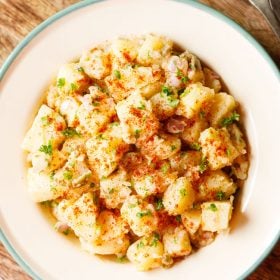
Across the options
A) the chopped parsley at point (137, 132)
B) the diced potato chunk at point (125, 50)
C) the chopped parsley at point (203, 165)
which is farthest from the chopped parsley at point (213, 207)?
the diced potato chunk at point (125, 50)

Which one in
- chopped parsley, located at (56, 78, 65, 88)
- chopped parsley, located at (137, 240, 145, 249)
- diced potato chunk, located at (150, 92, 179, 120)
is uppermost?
diced potato chunk, located at (150, 92, 179, 120)

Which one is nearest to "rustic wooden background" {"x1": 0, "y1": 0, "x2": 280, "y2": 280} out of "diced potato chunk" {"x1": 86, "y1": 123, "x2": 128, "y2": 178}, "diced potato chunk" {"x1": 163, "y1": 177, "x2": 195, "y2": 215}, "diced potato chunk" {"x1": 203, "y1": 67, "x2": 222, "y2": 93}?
"diced potato chunk" {"x1": 203, "y1": 67, "x2": 222, "y2": 93}

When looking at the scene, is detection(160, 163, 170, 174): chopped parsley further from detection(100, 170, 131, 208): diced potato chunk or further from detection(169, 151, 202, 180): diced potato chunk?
detection(100, 170, 131, 208): diced potato chunk

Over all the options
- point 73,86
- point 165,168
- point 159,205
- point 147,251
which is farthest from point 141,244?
point 73,86

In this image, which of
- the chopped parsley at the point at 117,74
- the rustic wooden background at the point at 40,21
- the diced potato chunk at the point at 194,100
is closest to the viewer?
the diced potato chunk at the point at 194,100

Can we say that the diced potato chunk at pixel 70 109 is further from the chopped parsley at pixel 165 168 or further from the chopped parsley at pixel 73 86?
the chopped parsley at pixel 165 168

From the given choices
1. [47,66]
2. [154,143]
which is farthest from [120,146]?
[47,66]
